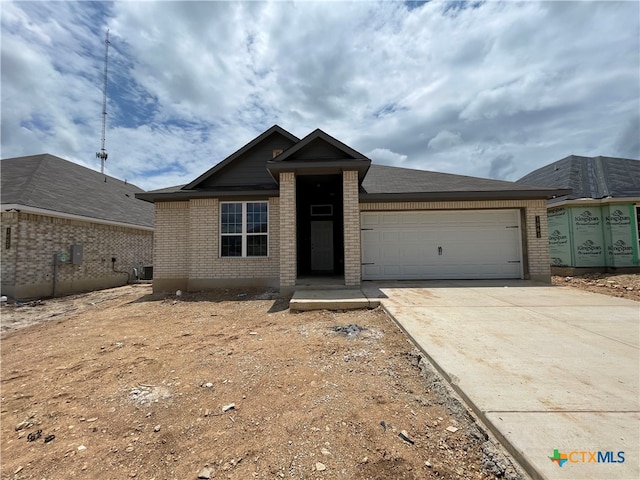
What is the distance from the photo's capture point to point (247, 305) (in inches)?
286

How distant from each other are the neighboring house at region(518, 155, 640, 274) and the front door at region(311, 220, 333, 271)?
979 cm

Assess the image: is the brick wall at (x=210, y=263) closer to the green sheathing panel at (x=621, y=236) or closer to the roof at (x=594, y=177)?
the roof at (x=594, y=177)

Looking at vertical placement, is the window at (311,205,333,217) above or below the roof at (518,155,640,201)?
below

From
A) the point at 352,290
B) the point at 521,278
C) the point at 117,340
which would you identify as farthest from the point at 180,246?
the point at 521,278

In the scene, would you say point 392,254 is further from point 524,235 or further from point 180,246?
point 180,246

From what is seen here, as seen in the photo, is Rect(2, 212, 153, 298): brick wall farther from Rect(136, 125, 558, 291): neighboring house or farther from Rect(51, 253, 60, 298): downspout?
Rect(136, 125, 558, 291): neighboring house

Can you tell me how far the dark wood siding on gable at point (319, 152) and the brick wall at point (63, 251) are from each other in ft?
31.9

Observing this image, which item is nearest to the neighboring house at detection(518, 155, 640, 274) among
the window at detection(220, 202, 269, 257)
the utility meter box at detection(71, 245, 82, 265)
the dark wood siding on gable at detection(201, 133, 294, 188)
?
the dark wood siding on gable at detection(201, 133, 294, 188)

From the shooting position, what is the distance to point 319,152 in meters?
8.06

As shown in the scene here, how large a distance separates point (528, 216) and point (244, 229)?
9.14 m

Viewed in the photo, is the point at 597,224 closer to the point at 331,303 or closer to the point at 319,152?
the point at 319,152

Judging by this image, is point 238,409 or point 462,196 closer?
point 238,409

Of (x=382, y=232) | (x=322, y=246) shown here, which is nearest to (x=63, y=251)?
(x=322, y=246)

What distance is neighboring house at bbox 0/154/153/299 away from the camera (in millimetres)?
9492
